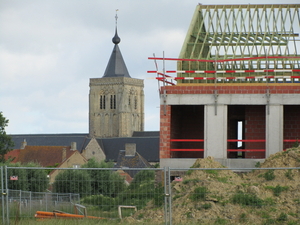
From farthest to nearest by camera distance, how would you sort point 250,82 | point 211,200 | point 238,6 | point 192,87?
point 238,6 < point 250,82 < point 192,87 < point 211,200

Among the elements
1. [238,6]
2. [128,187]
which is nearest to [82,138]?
[238,6]

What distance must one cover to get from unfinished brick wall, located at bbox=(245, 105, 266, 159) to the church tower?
121 meters

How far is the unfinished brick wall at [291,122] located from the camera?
24500 mm

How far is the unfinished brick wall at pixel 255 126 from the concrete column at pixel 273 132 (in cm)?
99

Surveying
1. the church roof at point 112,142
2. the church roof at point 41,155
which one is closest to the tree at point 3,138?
the church roof at point 41,155

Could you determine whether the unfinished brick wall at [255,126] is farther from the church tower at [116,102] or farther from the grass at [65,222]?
the church tower at [116,102]

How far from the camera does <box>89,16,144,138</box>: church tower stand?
146 metres

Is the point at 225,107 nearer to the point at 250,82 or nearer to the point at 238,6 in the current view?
the point at 250,82

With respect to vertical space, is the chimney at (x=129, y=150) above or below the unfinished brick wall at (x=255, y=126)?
below

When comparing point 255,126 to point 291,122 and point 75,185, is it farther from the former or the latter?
point 75,185

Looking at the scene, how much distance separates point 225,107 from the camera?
22.9 meters

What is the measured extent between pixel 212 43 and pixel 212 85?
3.33 metres

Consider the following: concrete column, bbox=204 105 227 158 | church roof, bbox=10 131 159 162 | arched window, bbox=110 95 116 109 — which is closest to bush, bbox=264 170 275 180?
concrete column, bbox=204 105 227 158

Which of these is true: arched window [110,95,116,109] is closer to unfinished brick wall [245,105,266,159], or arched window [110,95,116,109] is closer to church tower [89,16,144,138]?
church tower [89,16,144,138]
